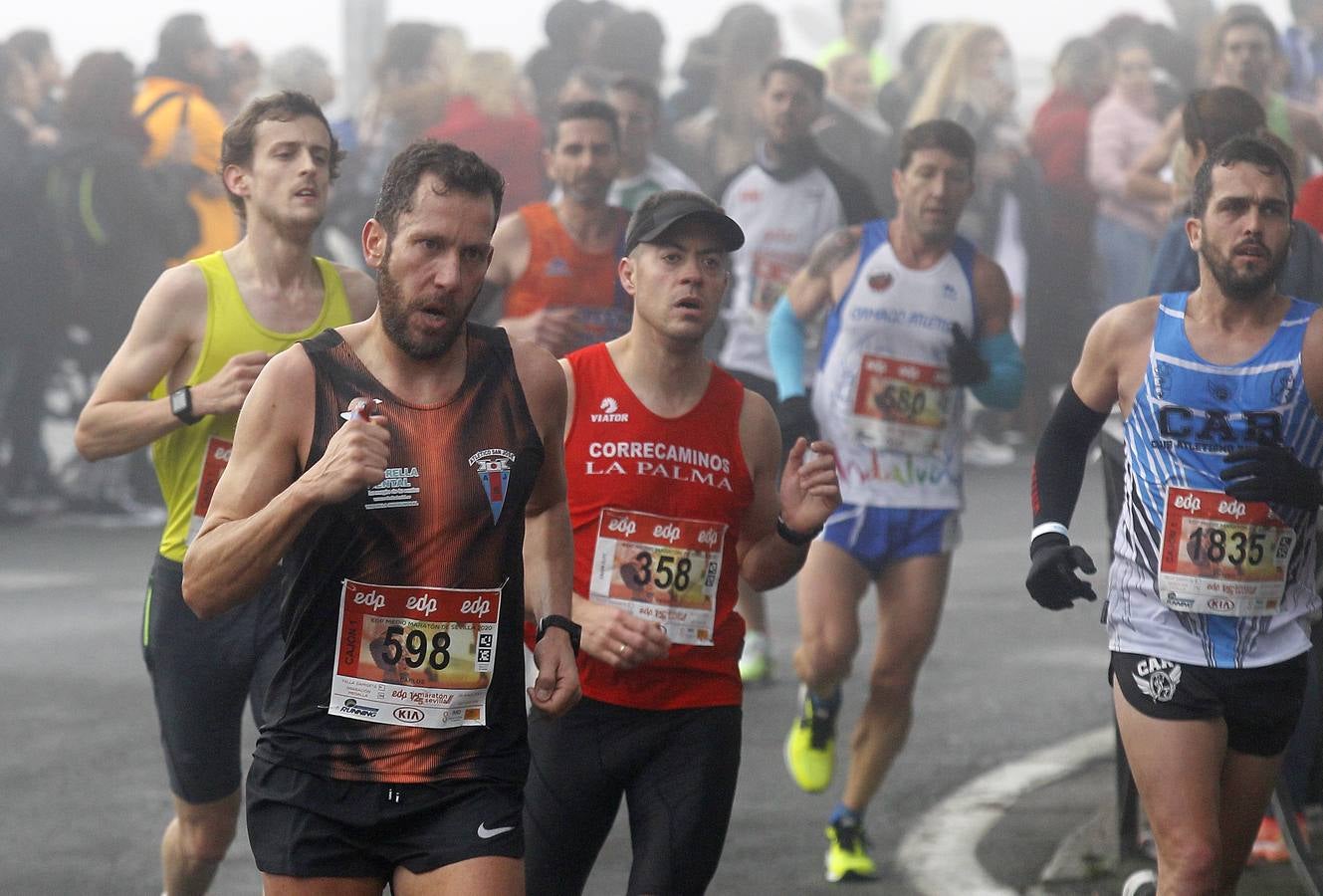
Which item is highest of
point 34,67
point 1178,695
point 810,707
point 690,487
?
point 34,67

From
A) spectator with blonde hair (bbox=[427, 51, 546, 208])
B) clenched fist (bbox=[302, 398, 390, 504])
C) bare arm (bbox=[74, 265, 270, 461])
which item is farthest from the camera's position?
spectator with blonde hair (bbox=[427, 51, 546, 208])

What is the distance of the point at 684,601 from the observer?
471 cm

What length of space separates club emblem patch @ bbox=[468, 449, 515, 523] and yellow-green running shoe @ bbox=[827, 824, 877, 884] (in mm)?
2780

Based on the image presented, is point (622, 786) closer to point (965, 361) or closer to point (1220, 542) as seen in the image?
point (1220, 542)

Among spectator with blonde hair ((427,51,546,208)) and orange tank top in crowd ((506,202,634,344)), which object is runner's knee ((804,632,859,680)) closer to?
orange tank top in crowd ((506,202,634,344))

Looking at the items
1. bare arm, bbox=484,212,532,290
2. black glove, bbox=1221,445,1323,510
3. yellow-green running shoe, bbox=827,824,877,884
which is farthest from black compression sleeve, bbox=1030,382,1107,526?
bare arm, bbox=484,212,532,290

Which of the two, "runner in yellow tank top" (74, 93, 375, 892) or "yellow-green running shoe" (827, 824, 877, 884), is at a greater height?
"runner in yellow tank top" (74, 93, 375, 892)

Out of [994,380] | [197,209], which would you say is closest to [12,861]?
[994,380]

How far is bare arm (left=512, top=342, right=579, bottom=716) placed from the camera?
389cm

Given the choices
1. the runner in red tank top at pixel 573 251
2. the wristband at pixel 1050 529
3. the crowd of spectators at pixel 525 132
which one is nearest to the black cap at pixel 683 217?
the wristband at pixel 1050 529

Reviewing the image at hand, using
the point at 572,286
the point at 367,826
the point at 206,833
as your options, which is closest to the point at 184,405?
the point at 206,833

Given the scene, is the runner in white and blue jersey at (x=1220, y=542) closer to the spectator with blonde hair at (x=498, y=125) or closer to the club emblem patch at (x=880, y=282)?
the club emblem patch at (x=880, y=282)

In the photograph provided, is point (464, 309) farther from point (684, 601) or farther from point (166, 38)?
point (166, 38)

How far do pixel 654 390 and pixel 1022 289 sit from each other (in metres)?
11.0
